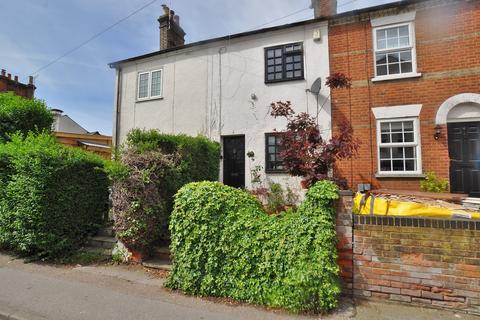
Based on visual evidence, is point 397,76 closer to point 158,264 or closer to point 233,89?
point 233,89

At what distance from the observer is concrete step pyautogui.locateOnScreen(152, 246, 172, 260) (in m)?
6.11

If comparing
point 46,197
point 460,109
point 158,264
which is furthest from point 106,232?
point 460,109

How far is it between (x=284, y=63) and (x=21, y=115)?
27.9 feet

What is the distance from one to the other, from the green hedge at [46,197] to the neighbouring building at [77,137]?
3.63 ft

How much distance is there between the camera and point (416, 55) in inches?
339

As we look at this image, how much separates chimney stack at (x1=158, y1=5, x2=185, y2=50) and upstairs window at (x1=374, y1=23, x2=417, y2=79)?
8287mm

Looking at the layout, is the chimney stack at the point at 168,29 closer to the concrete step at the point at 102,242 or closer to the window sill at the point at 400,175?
the concrete step at the point at 102,242

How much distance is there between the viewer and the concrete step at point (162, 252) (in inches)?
240

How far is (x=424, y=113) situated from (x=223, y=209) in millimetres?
6889

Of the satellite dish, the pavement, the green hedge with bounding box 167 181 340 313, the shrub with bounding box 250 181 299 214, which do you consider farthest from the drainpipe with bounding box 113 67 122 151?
the green hedge with bounding box 167 181 340 313

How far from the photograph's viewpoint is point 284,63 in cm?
Answer: 1026

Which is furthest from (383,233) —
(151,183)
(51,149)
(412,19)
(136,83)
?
(136,83)

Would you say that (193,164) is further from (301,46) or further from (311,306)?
(301,46)

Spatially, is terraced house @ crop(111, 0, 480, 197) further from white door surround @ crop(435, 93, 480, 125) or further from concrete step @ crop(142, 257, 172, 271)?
concrete step @ crop(142, 257, 172, 271)
